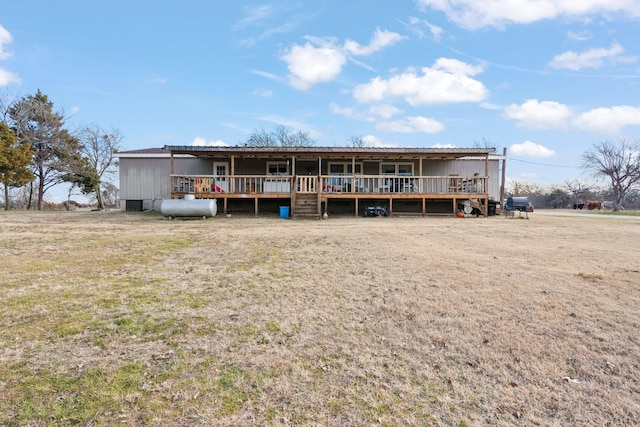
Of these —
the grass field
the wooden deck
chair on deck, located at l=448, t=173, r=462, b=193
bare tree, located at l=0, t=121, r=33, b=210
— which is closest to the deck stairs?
the wooden deck

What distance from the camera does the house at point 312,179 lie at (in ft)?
54.9

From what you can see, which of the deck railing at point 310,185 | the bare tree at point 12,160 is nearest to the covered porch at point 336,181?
the deck railing at point 310,185

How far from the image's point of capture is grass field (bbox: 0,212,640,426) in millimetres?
2232

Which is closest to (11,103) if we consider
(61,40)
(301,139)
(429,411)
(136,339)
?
(61,40)

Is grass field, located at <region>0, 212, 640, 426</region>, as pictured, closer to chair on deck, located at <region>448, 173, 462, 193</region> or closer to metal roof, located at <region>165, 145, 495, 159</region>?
metal roof, located at <region>165, 145, 495, 159</region>

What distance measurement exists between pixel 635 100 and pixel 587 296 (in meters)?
30.1

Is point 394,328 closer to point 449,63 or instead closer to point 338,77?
point 449,63

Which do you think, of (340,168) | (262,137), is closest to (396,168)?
(340,168)

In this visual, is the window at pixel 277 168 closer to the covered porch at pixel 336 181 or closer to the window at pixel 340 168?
the covered porch at pixel 336 181

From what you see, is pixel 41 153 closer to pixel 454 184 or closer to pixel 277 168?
pixel 277 168

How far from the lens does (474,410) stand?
2246mm

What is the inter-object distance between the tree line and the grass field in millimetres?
20900

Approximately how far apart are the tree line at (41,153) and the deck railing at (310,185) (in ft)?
39.8

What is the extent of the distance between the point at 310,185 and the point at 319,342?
13918 mm
